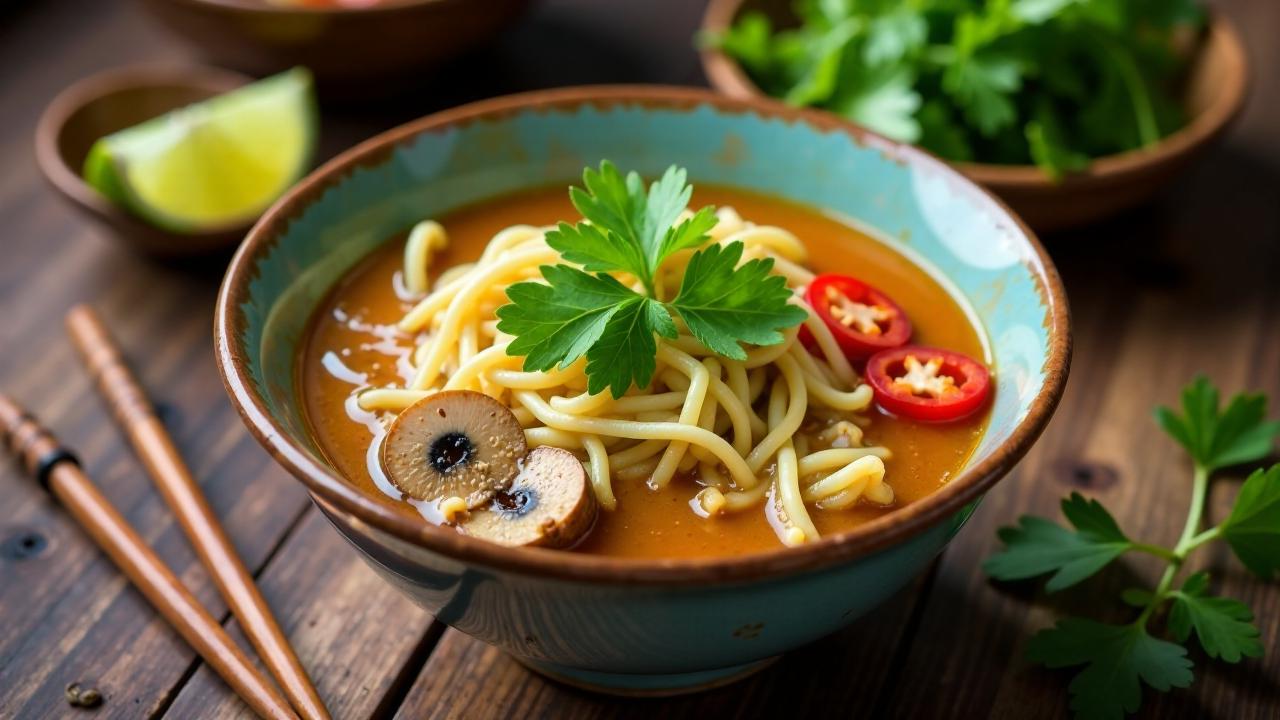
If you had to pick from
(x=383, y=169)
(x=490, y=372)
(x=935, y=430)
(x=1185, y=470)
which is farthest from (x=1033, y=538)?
(x=383, y=169)


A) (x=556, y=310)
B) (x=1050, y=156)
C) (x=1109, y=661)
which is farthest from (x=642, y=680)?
(x=1050, y=156)

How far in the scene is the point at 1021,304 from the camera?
10.4ft

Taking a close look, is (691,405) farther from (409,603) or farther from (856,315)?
(409,603)

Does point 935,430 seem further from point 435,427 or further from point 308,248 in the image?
point 308,248

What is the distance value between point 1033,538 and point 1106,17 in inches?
95.6

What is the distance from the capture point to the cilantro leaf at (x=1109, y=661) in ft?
9.53

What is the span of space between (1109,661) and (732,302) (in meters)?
1.25

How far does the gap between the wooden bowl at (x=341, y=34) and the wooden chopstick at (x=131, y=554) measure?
1782mm

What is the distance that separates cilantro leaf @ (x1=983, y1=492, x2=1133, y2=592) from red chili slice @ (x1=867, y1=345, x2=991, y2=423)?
1.40 ft

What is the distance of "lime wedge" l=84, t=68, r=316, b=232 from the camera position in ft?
14.3

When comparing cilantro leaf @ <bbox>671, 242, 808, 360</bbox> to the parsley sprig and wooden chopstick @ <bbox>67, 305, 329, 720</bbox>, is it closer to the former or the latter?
the parsley sprig

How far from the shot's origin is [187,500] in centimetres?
346

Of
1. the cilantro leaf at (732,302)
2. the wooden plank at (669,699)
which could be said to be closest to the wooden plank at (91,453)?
the wooden plank at (669,699)

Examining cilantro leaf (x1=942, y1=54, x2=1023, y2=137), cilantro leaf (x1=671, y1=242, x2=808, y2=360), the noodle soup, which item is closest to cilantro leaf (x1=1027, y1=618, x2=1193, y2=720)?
the noodle soup
